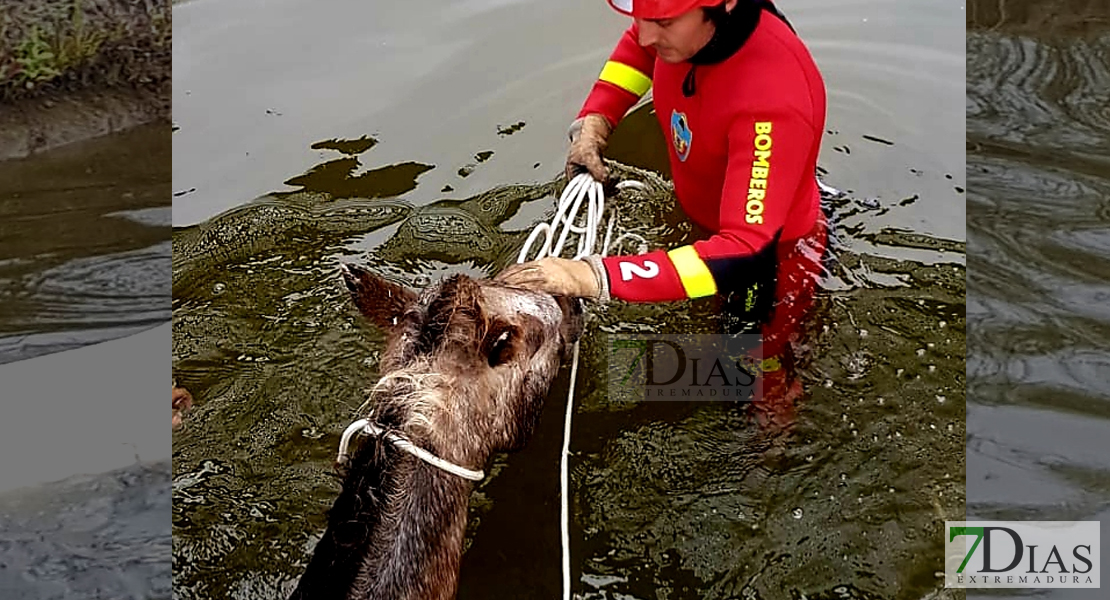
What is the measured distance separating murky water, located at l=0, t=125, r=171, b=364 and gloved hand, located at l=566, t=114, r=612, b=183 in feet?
7.33

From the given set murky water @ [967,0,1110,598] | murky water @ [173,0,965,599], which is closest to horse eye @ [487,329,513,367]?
murky water @ [173,0,965,599]

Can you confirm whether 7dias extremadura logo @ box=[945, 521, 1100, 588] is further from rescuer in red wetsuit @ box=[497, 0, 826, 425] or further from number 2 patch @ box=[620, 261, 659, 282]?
number 2 patch @ box=[620, 261, 659, 282]

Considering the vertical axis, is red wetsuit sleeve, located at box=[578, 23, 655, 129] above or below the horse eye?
above

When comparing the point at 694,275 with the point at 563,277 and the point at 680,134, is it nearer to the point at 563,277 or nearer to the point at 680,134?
the point at 563,277

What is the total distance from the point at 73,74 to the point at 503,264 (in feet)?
10.9

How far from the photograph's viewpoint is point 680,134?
415 cm

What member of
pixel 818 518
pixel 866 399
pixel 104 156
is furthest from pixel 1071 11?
pixel 104 156

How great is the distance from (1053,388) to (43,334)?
452cm

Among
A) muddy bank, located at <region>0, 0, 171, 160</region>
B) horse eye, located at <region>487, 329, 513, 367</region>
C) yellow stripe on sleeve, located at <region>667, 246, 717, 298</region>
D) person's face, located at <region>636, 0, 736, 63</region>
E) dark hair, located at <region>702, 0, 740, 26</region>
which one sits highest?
dark hair, located at <region>702, 0, 740, 26</region>

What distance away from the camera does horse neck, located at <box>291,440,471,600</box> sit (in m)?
2.68

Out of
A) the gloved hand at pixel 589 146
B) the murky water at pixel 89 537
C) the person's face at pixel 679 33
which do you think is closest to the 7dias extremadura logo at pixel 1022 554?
the gloved hand at pixel 589 146

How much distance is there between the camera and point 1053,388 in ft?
15.5

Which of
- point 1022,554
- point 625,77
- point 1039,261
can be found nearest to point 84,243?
point 625,77

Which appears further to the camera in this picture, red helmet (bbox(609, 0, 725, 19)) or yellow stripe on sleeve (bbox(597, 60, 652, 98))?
yellow stripe on sleeve (bbox(597, 60, 652, 98))
